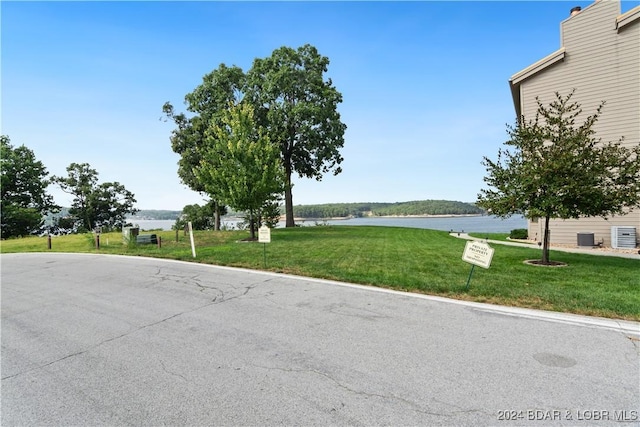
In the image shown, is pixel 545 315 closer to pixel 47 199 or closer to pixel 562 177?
pixel 562 177

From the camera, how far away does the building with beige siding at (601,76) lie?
13.1 m

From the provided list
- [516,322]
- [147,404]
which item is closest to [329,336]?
[147,404]

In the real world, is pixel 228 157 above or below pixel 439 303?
above

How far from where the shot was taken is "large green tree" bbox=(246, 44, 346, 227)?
85.9 ft

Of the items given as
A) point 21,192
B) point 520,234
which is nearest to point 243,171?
point 520,234

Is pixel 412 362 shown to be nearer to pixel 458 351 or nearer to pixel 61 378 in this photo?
pixel 458 351

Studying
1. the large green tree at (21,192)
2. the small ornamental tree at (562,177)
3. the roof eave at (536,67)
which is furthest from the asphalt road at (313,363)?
the large green tree at (21,192)

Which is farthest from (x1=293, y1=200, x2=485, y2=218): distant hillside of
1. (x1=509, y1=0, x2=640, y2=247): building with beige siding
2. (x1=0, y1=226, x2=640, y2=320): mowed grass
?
(x1=0, y1=226, x2=640, y2=320): mowed grass

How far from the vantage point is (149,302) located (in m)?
6.28

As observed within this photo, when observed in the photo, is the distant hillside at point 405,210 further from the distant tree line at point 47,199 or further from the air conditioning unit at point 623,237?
the air conditioning unit at point 623,237

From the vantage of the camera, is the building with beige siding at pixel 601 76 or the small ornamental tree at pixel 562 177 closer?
the small ornamental tree at pixel 562 177

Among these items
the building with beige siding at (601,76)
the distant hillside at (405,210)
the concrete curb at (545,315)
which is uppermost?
the building with beige siding at (601,76)

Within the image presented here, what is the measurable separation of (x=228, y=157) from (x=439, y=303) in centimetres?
1424

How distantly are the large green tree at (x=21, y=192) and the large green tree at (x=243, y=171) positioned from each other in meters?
31.8
